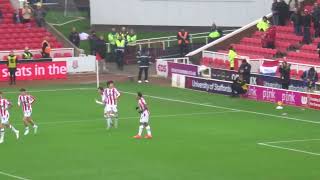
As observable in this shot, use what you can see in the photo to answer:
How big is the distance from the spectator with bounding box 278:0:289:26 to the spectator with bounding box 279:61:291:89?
10132 millimetres

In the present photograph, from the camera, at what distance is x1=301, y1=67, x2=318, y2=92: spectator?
4612 centimetres

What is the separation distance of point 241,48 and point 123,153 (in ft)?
83.0

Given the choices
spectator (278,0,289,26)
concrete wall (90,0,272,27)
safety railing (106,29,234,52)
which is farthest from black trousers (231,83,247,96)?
concrete wall (90,0,272,27)

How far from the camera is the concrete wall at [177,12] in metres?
65.7

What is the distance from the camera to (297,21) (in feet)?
181

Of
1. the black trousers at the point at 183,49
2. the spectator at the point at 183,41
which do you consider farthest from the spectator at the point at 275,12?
the black trousers at the point at 183,49

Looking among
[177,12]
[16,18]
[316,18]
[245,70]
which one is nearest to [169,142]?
[245,70]

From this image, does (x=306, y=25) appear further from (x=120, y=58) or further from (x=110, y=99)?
(x=110, y=99)

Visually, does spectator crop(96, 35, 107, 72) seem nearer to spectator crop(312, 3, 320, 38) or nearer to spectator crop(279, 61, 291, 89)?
spectator crop(312, 3, 320, 38)

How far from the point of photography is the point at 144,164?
31125mm

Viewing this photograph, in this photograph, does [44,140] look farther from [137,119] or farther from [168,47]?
[168,47]

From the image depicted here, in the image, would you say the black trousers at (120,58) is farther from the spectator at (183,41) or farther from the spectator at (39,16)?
the spectator at (39,16)

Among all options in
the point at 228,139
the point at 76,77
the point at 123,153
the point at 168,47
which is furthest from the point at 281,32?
the point at 123,153

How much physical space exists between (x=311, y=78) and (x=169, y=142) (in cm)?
1291
